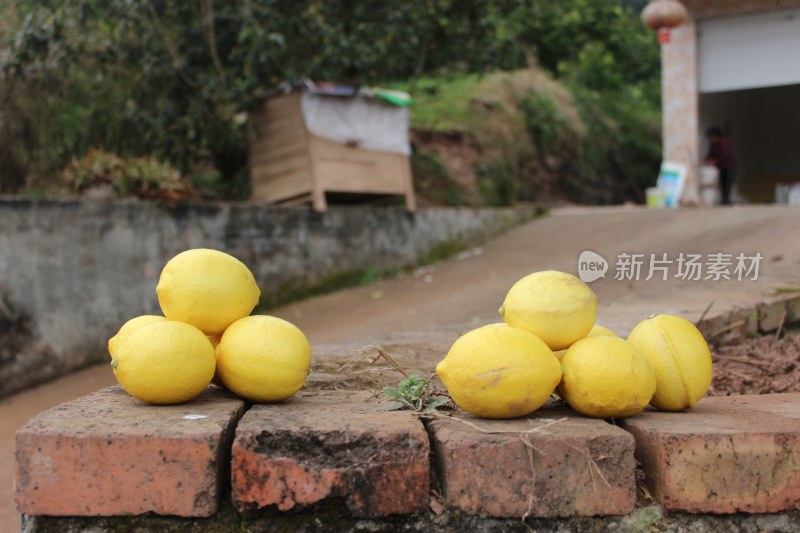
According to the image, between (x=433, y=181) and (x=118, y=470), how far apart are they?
28.7ft

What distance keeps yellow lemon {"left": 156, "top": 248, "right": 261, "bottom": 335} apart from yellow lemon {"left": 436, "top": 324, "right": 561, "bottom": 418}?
0.53 m

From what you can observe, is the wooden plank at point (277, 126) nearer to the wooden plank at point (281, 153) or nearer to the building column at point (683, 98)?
the wooden plank at point (281, 153)

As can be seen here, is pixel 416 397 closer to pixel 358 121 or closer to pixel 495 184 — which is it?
pixel 358 121

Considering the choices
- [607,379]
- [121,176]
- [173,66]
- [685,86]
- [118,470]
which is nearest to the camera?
[118,470]

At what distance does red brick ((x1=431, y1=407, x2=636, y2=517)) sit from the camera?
136 centimetres

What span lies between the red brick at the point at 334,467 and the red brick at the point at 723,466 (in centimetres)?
44

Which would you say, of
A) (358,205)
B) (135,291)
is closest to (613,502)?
(135,291)

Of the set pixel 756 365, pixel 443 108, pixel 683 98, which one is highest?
pixel 443 108

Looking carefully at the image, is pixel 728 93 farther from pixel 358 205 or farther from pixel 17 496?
pixel 17 496

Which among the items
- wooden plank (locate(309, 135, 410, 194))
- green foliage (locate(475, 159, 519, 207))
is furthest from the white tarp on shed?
green foliage (locate(475, 159, 519, 207))

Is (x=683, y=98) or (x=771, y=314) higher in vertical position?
(x=683, y=98)

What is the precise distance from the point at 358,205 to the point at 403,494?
25.4ft

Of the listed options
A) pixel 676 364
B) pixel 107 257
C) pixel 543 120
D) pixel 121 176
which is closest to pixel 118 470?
pixel 676 364

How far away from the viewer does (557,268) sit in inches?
282
